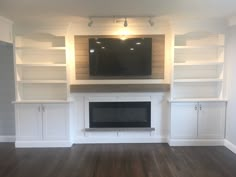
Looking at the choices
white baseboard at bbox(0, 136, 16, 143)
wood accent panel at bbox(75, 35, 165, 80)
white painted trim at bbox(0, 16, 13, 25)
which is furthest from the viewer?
white baseboard at bbox(0, 136, 16, 143)

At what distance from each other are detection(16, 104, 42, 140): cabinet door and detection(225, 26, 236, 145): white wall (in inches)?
145

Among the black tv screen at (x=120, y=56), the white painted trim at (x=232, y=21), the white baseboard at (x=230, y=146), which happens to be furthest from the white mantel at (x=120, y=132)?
the white painted trim at (x=232, y=21)

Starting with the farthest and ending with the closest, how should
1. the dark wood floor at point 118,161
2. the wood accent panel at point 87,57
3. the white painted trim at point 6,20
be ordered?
the wood accent panel at point 87,57 < the white painted trim at point 6,20 < the dark wood floor at point 118,161

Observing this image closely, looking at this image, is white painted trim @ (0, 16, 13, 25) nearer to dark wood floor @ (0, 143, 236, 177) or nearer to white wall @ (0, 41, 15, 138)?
white wall @ (0, 41, 15, 138)

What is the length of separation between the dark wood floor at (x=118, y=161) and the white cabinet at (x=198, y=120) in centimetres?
28

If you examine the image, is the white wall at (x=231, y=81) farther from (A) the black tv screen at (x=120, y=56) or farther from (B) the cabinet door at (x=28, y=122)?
(B) the cabinet door at (x=28, y=122)

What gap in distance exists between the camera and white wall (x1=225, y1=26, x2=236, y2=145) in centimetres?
406

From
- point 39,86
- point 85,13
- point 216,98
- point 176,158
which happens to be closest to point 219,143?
point 216,98

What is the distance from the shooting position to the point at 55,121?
14.3 feet

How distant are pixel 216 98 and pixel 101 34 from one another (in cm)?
267

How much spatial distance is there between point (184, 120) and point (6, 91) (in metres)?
3.73

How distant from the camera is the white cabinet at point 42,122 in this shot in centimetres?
431

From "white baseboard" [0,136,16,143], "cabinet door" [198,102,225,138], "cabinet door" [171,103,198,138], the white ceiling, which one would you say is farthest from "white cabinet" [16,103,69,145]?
"cabinet door" [198,102,225,138]

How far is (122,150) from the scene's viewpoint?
4.19 m
